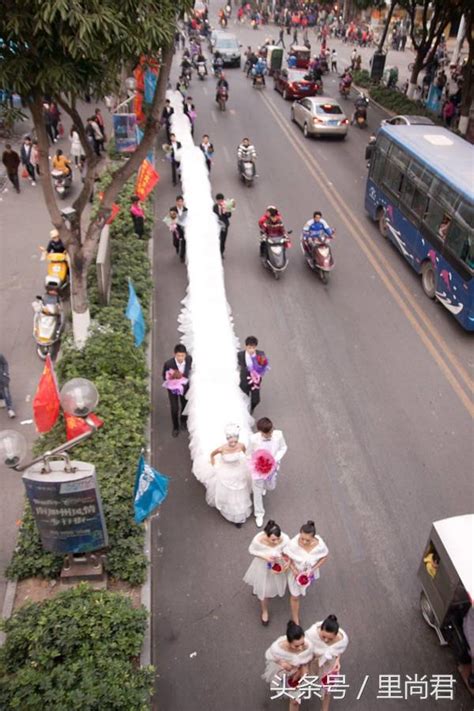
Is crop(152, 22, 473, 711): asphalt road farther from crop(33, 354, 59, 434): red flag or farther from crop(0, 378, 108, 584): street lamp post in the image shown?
crop(33, 354, 59, 434): red flag

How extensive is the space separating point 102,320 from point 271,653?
672 cm

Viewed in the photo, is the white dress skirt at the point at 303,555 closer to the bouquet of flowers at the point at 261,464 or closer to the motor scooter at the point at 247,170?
the bouquet of flowers at the point at 261,464

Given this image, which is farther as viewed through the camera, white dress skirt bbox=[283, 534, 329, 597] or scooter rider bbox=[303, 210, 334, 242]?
scooter rider bbox=[303, 210, 334, 242]

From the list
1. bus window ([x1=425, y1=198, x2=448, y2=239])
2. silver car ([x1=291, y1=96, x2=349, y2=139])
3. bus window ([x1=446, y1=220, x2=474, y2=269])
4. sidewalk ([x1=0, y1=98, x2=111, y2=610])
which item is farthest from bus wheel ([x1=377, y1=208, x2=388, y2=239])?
silver car ([x1=291, y1=96, x2=349, y2=139])

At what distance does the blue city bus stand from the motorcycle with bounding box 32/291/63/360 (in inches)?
303

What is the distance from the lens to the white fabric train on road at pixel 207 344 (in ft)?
28.8

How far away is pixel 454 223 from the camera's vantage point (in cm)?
1203

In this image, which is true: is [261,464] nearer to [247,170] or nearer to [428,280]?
[428,280]

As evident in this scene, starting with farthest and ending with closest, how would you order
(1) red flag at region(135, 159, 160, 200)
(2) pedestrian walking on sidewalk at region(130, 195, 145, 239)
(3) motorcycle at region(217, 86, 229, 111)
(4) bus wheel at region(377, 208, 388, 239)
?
(3) motorcycle at region(217, 86, 229, 111), (4) bus wheel at region(377, 208, 388, 239), (1) red flag at region(135, 159, 160, 200), (2) pedestrian walking on sidewalk at region(130, 195, 145, 239)

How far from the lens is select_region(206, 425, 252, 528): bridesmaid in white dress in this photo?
768 cm

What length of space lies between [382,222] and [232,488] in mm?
10711

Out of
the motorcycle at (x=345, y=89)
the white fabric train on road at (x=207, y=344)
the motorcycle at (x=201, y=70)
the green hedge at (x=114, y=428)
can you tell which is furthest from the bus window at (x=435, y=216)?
the motorcycle at (x=201, y=70)

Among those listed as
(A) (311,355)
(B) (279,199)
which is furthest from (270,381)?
(B) (279,199)

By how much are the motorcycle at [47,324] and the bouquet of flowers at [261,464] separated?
17.3ft
